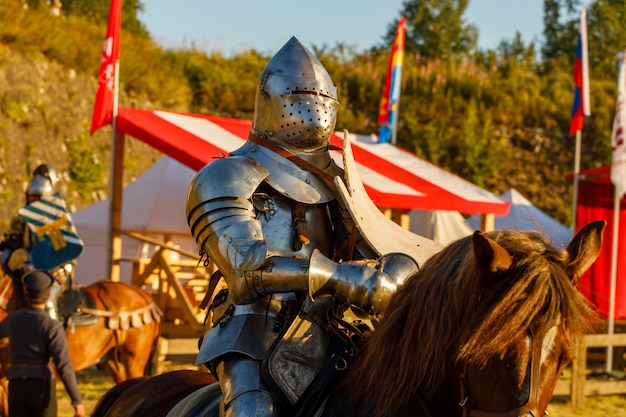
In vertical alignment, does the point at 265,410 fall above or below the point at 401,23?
below

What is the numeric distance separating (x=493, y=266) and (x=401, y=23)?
11951mm

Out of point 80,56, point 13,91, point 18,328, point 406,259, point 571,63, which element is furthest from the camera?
point 571,63

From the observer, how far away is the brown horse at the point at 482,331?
2.39 m

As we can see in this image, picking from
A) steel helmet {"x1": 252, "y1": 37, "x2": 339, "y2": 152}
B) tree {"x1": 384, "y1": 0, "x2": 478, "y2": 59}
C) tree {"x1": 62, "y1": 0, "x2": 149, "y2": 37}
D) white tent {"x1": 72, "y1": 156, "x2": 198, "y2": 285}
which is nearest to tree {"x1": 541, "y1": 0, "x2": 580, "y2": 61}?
tree {"x1": 384, "y1": 0, "x2": 478, "y2": 59}

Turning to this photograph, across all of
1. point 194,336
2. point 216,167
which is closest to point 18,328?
point 216,167

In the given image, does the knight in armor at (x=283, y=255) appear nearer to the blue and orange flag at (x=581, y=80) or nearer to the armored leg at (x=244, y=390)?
the armored leg at (x=244, y=390)

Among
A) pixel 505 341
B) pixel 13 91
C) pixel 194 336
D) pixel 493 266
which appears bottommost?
pixel 194 336

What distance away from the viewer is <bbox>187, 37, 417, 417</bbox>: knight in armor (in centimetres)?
303

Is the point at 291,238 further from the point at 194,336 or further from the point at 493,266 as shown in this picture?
the point at 194,336

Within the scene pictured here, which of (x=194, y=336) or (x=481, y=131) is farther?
(x=481, y=131)

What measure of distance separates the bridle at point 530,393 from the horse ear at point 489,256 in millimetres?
170

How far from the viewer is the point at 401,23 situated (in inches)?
553

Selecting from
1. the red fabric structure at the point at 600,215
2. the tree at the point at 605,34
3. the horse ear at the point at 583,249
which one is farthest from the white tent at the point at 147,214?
the tree at the point at 605,34

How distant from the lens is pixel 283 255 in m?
3.37
